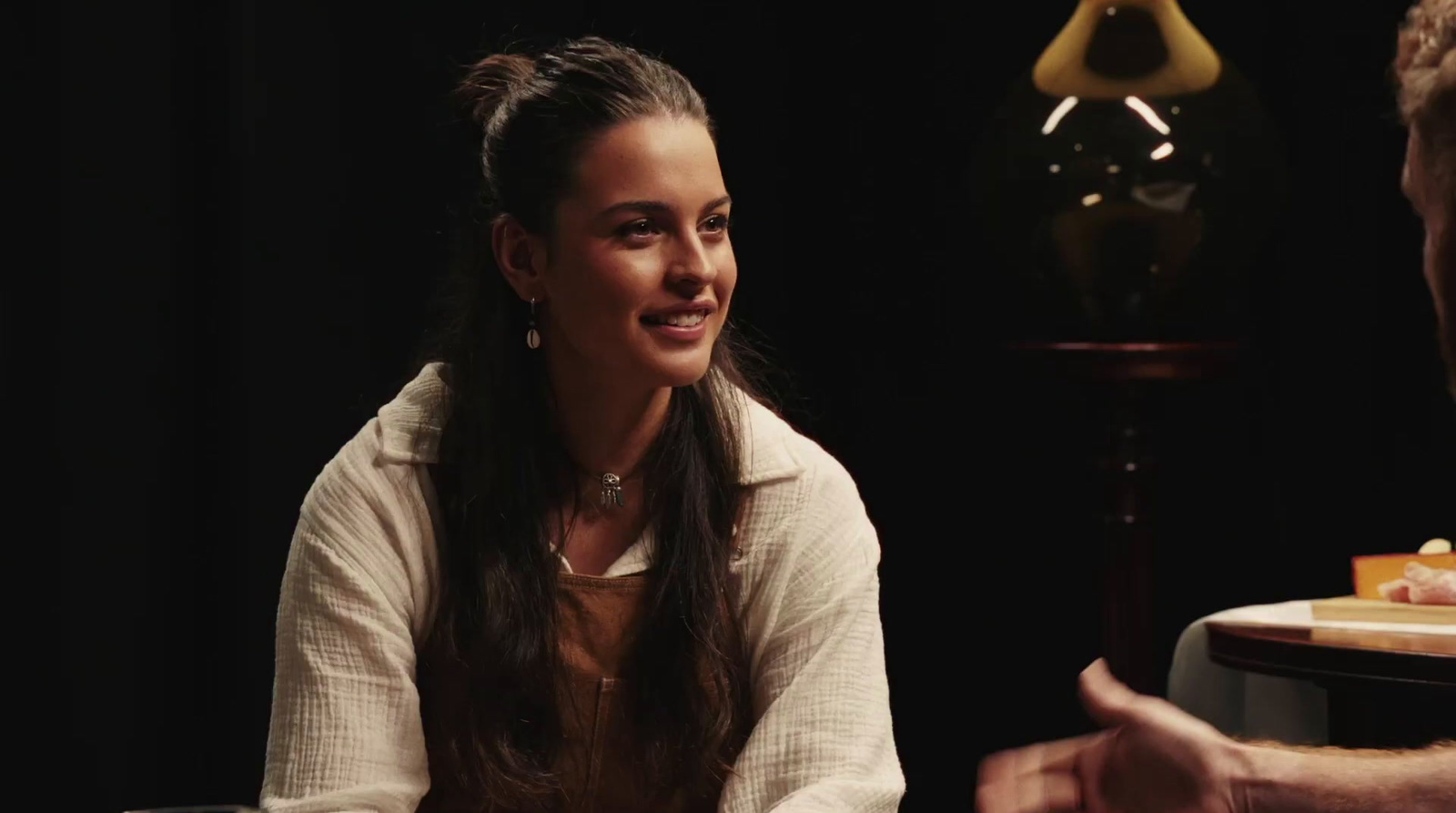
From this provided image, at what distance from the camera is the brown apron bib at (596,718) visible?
207cm

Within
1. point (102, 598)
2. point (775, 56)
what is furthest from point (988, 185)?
point (102, 598)

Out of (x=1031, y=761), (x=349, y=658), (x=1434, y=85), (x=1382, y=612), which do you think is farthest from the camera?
(x=1382, y=612)

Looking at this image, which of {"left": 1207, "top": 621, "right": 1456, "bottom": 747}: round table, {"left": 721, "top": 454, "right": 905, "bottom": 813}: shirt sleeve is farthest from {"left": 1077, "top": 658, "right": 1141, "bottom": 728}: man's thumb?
{"left": 1207, "top": 621, "right": 1456, "bottom": 747}: round table

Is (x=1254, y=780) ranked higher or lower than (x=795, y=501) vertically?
lower

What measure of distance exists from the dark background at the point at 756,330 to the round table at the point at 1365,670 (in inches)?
39.2

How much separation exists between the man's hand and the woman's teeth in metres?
0.59

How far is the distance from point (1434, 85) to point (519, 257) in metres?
1.02

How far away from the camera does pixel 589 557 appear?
214cm

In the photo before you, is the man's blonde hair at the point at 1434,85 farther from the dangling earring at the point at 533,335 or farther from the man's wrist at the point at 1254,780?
the dangling earring at the point at 533,335

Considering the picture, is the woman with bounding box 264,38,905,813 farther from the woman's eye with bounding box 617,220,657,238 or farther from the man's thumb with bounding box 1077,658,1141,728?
the man's thumb with bounding box 1077,658,1141,728

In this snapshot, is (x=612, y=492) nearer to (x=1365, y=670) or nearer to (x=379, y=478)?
(x=379, y=478)

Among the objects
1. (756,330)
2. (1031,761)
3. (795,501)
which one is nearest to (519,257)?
(795,501)

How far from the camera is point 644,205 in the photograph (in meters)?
2.05

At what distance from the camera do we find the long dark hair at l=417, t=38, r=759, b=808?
2041 mm
